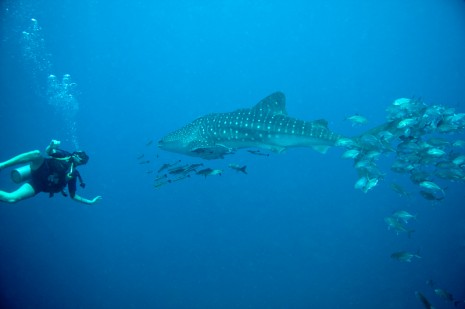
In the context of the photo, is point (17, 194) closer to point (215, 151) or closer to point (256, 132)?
point (215, 151)

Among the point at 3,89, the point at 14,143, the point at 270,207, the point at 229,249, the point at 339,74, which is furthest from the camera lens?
the point at 339,74

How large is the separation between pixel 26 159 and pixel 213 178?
2795cm

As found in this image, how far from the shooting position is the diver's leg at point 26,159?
5.43 meters

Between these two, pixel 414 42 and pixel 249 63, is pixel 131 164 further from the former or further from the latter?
pixel 414 42

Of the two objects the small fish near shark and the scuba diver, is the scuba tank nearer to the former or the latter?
the scuba diver

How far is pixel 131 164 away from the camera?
46.6 meters

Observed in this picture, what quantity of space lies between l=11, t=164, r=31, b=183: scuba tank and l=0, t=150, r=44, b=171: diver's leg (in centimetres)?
16

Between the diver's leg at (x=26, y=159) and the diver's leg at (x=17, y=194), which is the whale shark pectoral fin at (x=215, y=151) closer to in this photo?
the diver's leg at (x=26, y=159)

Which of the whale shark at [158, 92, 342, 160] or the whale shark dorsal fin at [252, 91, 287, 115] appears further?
the whale shark dorsal fin at [252, 91, 287, 115]

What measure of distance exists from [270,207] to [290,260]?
30.5ft

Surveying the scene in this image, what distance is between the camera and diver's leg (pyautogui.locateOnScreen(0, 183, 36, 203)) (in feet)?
17.1

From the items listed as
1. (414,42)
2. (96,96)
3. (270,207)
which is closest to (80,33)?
(96,96)

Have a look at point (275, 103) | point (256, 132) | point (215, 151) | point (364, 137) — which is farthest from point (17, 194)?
point (364, 137)

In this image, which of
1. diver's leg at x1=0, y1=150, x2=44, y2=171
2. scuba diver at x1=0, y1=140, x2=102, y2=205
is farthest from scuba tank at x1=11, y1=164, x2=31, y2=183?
diver's leg at x1=0, y1=150, x2=44, y2=171
